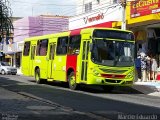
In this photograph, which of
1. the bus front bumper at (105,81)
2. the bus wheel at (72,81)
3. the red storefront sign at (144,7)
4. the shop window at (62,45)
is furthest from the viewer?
the red storefront sign at (144,7)

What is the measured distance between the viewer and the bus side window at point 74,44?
24.7m

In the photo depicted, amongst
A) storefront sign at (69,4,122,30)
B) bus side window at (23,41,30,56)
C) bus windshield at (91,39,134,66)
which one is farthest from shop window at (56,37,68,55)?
storefront sign at (69,4,122,30)

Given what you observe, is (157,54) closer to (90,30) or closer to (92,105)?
(90,30)

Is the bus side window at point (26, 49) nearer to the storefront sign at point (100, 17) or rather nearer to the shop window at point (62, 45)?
the shop window at point (62, 45)

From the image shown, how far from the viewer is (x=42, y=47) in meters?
30.3

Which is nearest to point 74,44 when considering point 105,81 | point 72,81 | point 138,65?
point 72,81

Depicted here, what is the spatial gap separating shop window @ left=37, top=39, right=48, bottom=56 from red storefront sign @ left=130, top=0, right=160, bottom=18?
6.91 m

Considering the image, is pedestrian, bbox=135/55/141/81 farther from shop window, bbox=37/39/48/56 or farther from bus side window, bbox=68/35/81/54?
bus side window, bbox=68/35/81/54

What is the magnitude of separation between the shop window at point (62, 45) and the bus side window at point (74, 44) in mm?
623

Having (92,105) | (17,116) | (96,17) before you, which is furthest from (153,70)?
(17,116)

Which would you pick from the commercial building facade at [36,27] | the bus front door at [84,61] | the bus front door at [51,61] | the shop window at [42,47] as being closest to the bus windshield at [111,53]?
the bus front door at [84,61]

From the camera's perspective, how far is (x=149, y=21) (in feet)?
102

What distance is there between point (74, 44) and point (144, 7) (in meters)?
8.47

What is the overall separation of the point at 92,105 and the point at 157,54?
1736 cm
